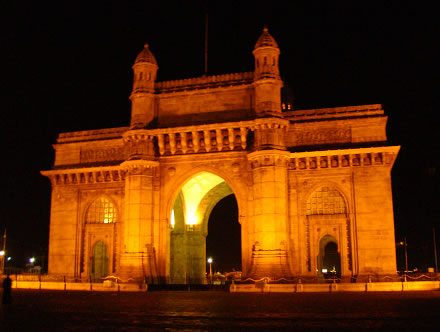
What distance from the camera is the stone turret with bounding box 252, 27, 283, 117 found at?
3675cm

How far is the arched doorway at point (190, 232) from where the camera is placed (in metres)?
45.0

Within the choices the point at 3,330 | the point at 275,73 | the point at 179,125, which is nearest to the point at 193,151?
the point at 179,125

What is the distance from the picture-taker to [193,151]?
38.5 m

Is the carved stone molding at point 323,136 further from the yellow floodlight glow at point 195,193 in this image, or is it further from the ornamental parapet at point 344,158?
the yellow floodlight glow at point 195,193

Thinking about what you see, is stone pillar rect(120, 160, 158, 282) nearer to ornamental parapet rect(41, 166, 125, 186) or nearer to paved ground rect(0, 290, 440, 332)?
ornamental parapet rect(41, 166, 125, 186)

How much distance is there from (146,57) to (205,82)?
16.6 ft

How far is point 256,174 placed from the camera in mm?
35750

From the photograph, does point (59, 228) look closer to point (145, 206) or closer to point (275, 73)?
point (145, 206)

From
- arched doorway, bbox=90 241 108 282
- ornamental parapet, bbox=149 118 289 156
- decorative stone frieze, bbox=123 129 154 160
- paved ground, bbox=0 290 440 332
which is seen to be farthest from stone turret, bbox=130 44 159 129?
paved ground, bbox=0 290 440 332

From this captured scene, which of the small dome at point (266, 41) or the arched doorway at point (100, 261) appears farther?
the arched doorway at point (100, 261)

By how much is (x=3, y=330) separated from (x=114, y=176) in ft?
96.0

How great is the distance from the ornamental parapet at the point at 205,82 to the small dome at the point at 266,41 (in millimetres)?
2127

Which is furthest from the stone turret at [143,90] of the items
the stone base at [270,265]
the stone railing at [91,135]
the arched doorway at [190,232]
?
the stone base at [270,265]

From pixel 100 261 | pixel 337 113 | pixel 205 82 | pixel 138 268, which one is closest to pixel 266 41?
pixel 205 82
